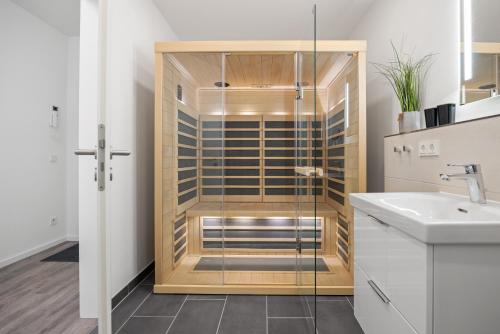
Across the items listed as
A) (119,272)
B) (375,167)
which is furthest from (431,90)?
(119,272)

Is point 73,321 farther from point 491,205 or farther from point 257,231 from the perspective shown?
point 491,205

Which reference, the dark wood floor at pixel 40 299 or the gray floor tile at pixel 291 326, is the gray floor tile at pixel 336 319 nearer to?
the gray floor tile at pixel 291 326

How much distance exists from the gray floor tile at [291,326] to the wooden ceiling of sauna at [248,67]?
1.72 m

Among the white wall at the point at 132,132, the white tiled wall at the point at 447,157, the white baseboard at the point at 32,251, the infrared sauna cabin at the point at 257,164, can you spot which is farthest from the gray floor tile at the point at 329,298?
the white baseboard at the point at 32,251

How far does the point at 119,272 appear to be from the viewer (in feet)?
6.53

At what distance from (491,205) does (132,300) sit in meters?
2.33

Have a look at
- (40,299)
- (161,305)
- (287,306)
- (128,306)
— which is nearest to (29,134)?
(40,299)

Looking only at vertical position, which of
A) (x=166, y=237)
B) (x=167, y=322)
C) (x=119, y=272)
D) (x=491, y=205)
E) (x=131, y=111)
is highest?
(x=131, y=111)

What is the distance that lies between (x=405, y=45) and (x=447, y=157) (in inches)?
45.2

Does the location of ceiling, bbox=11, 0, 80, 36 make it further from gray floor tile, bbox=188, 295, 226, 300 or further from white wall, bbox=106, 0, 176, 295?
gray floor tile, bbox=188, 295, 226, 300

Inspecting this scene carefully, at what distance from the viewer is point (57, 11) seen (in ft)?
9.63

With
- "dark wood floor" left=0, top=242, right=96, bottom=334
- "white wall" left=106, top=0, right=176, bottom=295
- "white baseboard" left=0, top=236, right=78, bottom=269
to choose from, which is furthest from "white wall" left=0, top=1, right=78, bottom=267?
"white wall" left=106, top=0, right=176, bottom=295

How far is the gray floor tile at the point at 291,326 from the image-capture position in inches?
66.4

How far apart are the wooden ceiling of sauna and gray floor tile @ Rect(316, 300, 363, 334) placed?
1.71 metres
